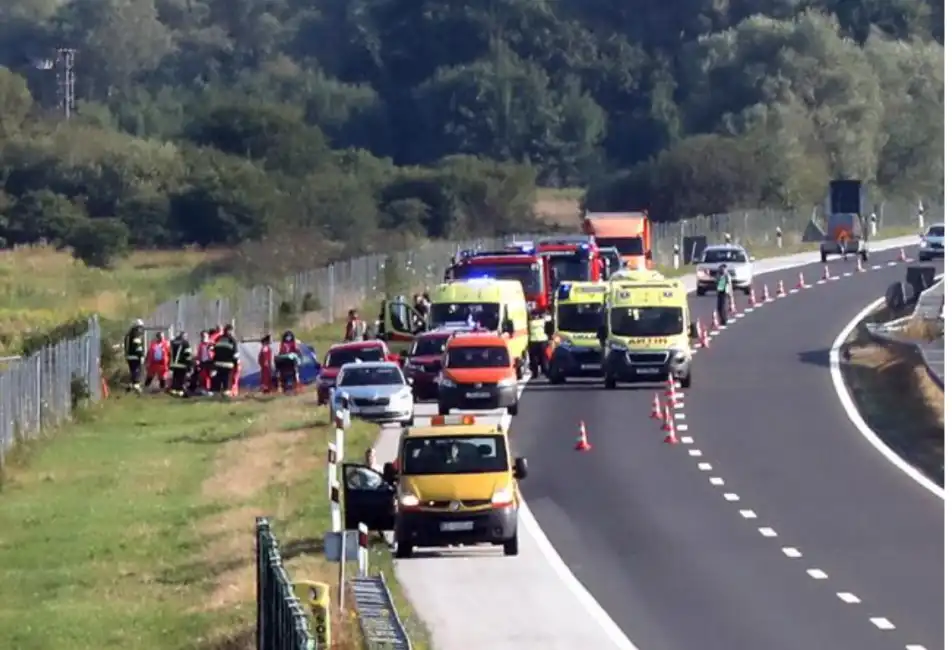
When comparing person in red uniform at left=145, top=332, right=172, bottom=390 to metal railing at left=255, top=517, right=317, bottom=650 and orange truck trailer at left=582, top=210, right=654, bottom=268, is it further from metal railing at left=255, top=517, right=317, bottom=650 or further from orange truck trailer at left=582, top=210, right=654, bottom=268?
metal railing at left=255, top=517, right=317, bottom=650

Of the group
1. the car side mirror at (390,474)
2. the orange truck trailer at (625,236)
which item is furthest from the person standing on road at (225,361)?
the orange truck trailer at (625,236)

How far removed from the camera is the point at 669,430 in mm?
42688

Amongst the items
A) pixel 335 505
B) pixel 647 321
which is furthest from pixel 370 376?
pixel 335 505

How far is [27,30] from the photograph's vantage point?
187 meters

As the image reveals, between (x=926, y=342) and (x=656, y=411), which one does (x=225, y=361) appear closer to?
(x=656, y=411)

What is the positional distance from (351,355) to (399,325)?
846 cm

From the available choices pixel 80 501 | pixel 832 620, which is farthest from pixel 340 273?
pixel 832 620

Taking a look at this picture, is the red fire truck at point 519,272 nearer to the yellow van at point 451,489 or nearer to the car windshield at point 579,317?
the car windshield at point 579,317

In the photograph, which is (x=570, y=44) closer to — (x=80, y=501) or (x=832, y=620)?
(x=80, y=501)

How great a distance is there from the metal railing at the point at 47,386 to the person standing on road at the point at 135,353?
725mm

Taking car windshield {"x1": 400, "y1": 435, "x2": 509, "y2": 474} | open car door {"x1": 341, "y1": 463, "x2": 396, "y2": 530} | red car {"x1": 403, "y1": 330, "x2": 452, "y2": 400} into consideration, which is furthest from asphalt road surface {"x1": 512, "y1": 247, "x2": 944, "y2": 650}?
open car door {"x1": 341, "y1": 463, "x2": 396, "y2": 530}

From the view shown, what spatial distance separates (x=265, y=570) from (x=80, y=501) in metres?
19.9

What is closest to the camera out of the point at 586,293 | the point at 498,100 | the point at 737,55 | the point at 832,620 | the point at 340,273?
the point at 832,620

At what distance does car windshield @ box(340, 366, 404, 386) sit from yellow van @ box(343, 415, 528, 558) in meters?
13.9
